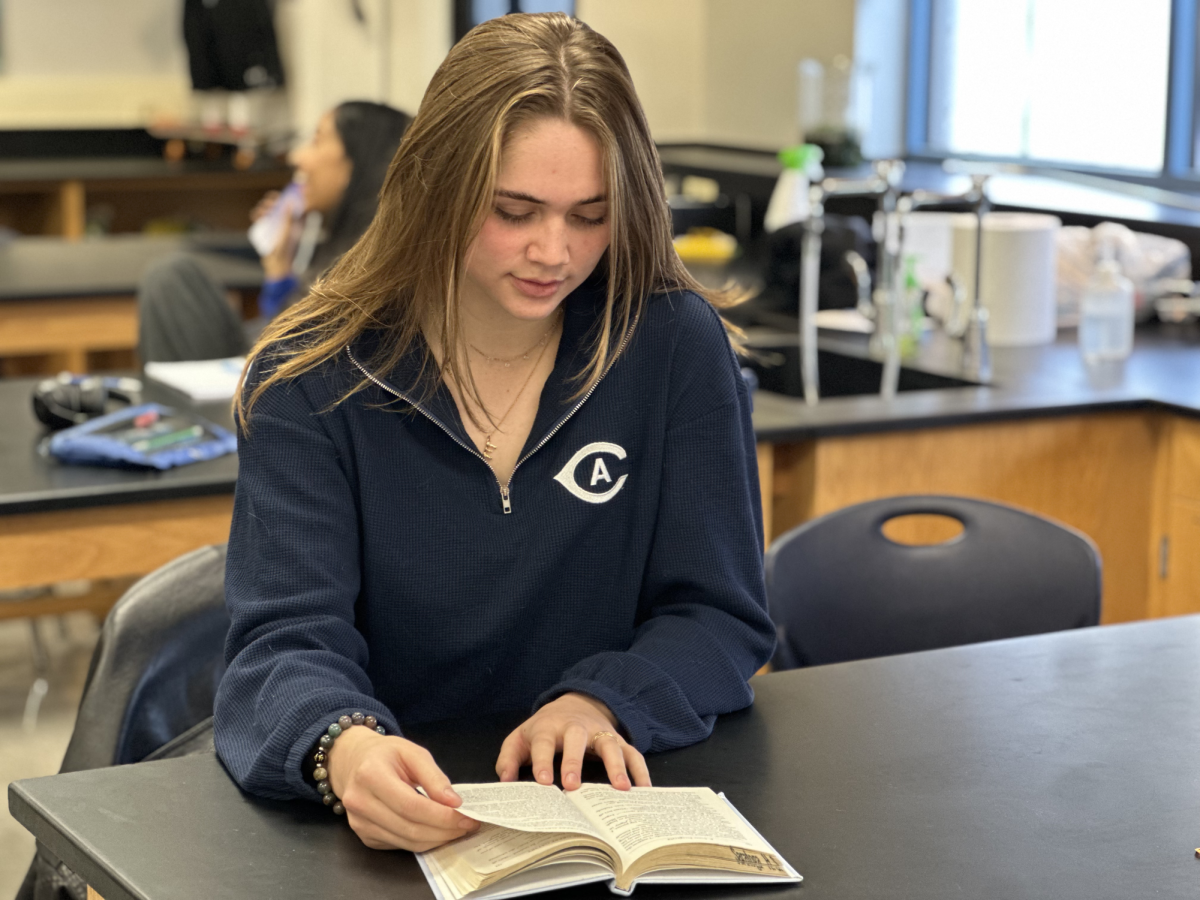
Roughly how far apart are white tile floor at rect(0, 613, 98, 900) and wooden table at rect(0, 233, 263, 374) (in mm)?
684

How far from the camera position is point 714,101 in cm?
548

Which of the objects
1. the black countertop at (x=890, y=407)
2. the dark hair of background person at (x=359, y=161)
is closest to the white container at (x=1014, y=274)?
the black countertop at (x=890, y=407)

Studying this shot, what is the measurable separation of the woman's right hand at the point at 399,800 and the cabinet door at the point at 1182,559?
1.80 metres

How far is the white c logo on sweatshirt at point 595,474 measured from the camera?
135cm

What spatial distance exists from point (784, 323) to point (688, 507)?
2.06 metres

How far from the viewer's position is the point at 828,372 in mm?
3049

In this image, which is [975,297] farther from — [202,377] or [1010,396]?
[202,377]

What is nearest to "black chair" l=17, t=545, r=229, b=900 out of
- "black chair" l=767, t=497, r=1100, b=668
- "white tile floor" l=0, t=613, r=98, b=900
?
"black chair" l=767, t=497, r=1100, b=668

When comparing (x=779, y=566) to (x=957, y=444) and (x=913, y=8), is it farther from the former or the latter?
(x=913, y=8)

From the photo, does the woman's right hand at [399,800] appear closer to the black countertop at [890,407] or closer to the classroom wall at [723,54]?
the black countertop at [890,407]

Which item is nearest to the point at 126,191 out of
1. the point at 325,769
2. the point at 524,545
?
the point at 524,545

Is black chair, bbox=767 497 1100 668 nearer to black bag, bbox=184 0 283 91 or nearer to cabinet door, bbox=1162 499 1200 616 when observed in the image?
cabinet door, bbox=1162 499 1200 616

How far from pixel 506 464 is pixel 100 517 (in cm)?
102

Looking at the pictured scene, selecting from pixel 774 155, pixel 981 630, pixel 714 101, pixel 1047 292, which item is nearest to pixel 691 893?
pixel 981 630
